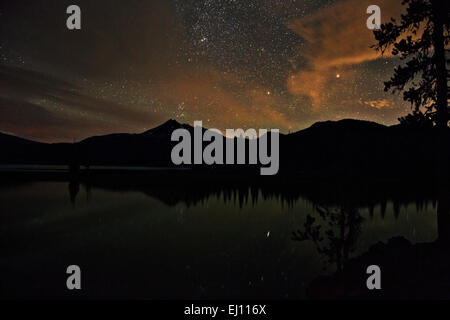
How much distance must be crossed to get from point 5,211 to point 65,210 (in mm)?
7782

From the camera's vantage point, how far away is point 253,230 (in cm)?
2981

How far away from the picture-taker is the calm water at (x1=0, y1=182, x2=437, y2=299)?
1399 centimetres

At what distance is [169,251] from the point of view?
71.6ft

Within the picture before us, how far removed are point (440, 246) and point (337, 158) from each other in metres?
163

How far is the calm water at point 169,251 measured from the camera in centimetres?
1399

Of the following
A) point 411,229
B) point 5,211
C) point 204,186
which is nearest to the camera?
point 411,229

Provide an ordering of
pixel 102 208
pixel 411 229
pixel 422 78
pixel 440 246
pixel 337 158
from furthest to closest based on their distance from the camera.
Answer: pixel 337 158
pixel 102 208
pixel 411 229
pixel 422 78
pixel 440 246

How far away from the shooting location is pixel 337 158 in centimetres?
15950
